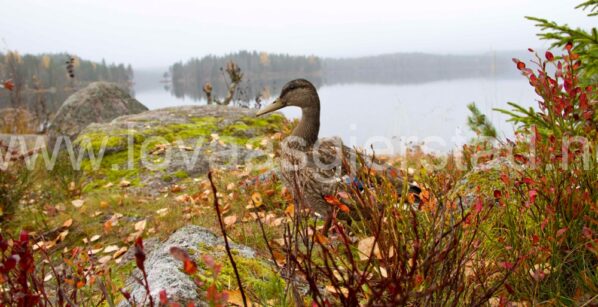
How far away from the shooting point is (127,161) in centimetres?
734

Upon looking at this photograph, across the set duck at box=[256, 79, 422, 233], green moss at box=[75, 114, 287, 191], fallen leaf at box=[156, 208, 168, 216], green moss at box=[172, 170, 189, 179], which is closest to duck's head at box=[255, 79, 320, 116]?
duck at box=[256, 79, 422, 233]

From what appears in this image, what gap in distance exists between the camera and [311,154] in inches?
144

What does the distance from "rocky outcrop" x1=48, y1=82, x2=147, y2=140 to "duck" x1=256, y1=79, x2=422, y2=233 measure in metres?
8.61

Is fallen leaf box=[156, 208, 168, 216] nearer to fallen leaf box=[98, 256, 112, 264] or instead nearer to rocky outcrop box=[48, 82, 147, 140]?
fallen leaf box=[98, 256, 112, 264]

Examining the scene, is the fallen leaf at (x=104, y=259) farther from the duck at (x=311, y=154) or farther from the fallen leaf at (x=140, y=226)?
the duck at (x=311, y=154)

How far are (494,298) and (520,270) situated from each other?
0.72 ft

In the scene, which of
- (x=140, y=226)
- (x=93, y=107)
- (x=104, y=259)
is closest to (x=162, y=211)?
(x=140, y=226)

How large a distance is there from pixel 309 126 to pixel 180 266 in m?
2.26

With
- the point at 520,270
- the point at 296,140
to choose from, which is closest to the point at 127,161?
the point at 296,140

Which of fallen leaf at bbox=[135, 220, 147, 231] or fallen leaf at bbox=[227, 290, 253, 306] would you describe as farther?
fallen leaf at bbox=[135, 220, 147, 231]

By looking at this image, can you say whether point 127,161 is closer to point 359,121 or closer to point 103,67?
point 359,121

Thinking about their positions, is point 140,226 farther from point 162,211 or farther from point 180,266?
point 180,266

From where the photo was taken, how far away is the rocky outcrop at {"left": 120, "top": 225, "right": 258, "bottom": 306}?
188cm

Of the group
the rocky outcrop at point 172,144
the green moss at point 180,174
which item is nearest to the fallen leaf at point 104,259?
the rocky outcrop at point 172,144
